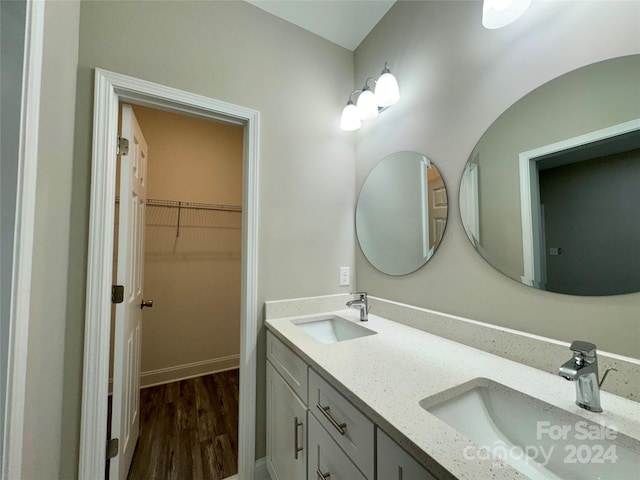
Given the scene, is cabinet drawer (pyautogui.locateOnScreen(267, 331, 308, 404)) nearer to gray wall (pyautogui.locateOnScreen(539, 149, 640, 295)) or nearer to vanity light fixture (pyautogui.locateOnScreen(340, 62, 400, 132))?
gray wall (pyautogui.locateOnScreen(539, 149, 640, 295))

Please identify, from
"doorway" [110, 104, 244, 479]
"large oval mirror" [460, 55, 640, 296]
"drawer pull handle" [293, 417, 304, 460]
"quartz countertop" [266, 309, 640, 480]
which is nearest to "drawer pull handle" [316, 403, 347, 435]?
"quartz countertop" [266, 309, 640, 480]

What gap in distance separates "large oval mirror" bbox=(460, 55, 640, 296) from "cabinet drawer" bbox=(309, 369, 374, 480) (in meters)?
0.75

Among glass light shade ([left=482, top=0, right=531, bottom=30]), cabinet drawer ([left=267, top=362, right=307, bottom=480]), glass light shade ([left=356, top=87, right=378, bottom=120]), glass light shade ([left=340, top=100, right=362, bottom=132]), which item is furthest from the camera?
glass light shade ([left=340, top=100, right=362, bottom=132])

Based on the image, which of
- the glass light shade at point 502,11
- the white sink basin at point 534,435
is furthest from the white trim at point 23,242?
the glass light shade at point 502,11

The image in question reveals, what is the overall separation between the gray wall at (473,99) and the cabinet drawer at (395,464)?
0.66 metres

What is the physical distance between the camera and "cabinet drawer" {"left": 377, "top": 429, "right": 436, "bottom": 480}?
509 millimetres

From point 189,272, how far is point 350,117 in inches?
81.6

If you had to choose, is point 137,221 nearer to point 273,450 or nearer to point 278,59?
point 278,59

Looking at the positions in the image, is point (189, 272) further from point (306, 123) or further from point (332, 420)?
point (332, 420)

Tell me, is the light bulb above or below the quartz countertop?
above

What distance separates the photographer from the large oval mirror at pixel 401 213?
1.23m

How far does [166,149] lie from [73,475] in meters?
2.37

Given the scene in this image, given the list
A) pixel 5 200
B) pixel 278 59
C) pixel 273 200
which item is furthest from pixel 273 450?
pixel 278 59

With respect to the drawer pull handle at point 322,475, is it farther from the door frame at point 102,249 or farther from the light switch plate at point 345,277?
the light switch plate at point 345,277
